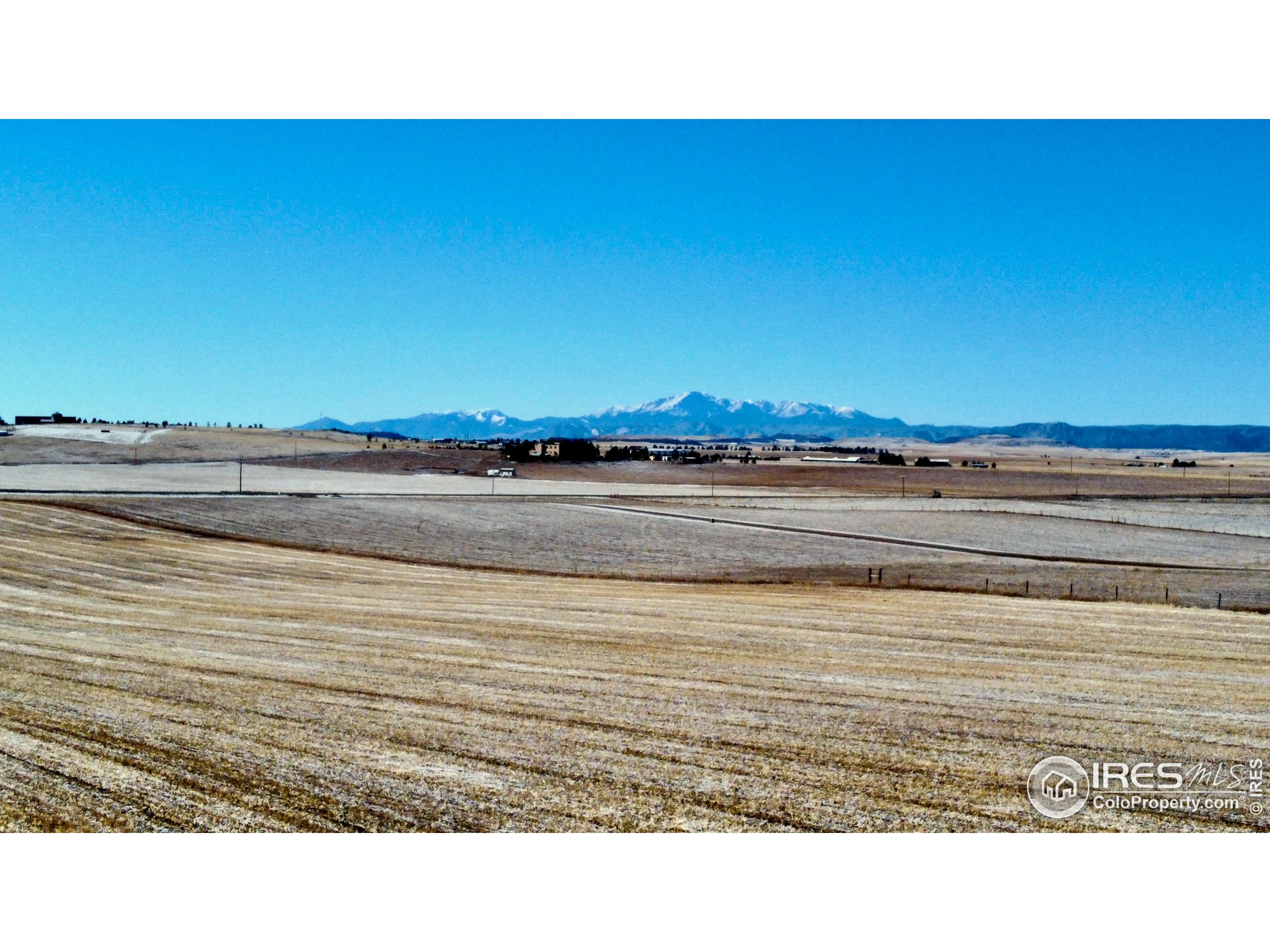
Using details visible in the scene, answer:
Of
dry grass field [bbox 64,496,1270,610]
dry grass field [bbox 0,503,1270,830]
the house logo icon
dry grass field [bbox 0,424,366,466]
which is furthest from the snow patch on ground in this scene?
the house logo icon

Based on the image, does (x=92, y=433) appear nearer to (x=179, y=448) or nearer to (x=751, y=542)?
(x=179, y=448)

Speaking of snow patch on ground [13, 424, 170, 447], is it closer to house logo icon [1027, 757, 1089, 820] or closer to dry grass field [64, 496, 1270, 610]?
dry grass field [64, 496, 1270, 610]

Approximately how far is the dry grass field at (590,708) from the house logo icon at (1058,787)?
12.1 inches

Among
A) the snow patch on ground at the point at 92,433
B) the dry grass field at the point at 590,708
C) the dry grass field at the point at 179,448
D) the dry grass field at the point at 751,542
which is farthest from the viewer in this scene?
the snow patch on ground at the point at 92,433

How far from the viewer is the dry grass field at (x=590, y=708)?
12.4 m

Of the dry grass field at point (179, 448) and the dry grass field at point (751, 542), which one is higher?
the dry grass field at point (179, 448)

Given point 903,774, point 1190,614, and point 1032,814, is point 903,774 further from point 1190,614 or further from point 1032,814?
point 1190,614

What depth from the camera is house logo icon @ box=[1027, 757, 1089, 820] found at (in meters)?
12.5

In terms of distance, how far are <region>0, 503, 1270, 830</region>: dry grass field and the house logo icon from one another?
0.31 metres

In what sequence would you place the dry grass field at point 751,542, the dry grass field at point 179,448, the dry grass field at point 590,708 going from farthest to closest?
the dry grass field at point 179,448
the dry grass field at point 751,542
the dry grass field at point 590,708

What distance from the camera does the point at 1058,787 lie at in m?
13.2

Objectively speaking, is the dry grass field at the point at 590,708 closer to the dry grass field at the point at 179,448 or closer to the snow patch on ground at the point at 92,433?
the dry grass field at the point at 179,448

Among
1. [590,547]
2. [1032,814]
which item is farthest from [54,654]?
[590,547]

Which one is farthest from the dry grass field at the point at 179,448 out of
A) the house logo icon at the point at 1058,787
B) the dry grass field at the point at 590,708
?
the house logo icon at the point at 1058,787
